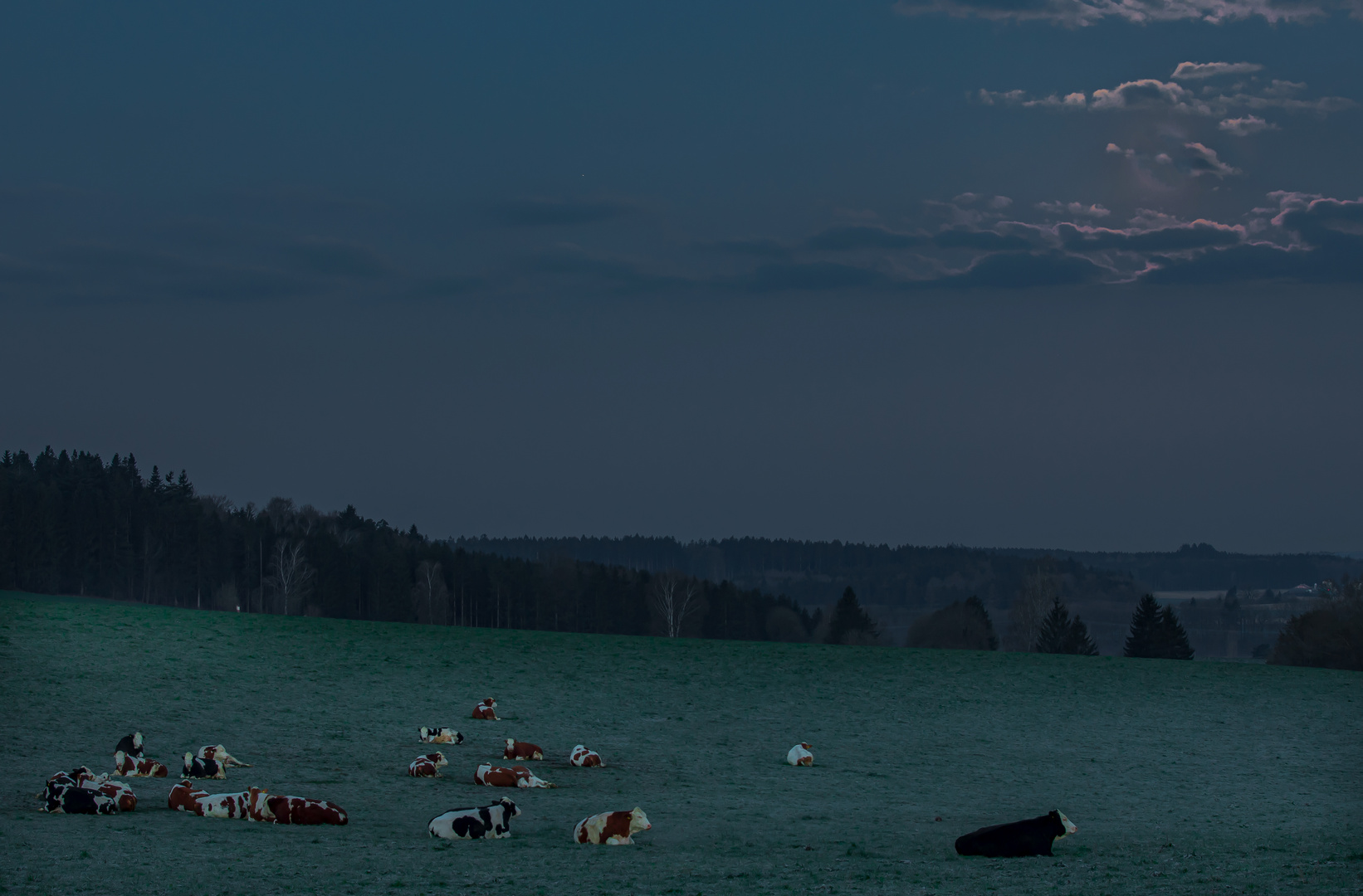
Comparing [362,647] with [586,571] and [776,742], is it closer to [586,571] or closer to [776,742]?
[776,742]

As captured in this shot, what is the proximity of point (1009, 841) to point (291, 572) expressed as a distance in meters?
63.8

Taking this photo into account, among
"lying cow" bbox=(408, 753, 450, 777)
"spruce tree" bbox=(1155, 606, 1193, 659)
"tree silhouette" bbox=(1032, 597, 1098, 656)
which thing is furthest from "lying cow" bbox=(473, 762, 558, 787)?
"spruce tree" bbox=(1155, 606, 1193, 659)

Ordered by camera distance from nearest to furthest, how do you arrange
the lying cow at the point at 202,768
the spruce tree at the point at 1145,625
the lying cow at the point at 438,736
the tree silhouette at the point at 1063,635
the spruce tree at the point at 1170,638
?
the lying cow at the point at 202,768, the lying cow at the point at 438,736, the spruce tree at the point at 1170,638, the spruce tree at the point at 1145,625, the tree silhouette at the point at 1063,635

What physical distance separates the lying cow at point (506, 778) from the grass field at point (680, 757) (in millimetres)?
230

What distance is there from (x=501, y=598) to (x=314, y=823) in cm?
6679

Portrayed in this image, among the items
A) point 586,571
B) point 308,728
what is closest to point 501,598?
point 586,571

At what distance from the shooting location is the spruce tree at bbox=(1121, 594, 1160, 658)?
160 ft

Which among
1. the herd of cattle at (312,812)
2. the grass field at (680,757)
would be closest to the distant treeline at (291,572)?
the grass field at (680,757)

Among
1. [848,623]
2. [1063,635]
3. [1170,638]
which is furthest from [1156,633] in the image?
[848,623]

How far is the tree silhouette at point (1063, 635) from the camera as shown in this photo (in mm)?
50000

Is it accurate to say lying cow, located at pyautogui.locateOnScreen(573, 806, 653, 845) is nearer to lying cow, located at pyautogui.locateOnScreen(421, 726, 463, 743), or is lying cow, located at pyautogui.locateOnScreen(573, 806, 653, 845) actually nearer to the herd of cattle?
the herd of cattle

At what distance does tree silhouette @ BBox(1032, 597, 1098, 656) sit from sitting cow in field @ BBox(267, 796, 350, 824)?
45.4 metres

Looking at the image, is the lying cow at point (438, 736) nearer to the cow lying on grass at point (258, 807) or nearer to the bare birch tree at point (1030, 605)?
the cow lying on grass at point (258, 807)

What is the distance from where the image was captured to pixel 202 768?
1065cm
